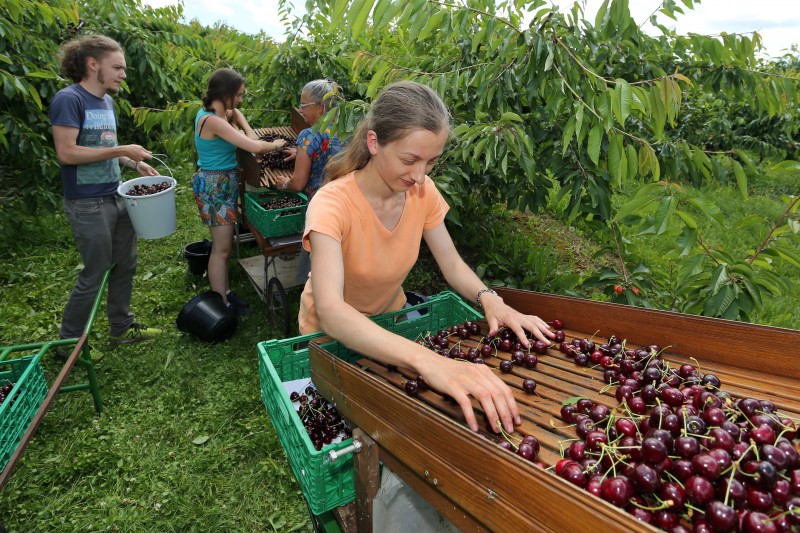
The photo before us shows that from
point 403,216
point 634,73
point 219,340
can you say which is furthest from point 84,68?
point 634,73

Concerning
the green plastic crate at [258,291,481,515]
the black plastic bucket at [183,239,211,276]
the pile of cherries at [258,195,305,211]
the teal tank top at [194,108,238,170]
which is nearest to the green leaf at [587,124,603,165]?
the green plastic crate at [258,291,481,515]

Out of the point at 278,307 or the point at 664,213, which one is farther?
the point at 278,307

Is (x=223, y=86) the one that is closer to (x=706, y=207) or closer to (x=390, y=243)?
(x=390, y=243)

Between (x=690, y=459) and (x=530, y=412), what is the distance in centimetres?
42

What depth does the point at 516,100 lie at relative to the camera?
344cm

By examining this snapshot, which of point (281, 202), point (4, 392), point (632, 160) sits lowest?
point (4, 392)

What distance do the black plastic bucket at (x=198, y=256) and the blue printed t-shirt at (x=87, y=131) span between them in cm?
166

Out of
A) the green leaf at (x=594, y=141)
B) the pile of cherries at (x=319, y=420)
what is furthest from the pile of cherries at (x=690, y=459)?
the green leaf at (x=594, y=141)

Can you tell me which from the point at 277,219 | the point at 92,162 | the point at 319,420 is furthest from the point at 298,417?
the point at 92,162

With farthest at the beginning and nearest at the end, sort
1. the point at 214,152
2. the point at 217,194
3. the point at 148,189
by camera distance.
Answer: the point at 217,194
the point at 214,152
the point at 148,189

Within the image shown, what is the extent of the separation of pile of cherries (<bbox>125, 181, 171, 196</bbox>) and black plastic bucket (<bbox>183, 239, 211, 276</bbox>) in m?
1.35

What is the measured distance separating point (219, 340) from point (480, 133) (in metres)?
3.09

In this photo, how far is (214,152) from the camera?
4.19 meters

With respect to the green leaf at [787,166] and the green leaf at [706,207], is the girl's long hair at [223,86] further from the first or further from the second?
the green leaf at [787,166]
